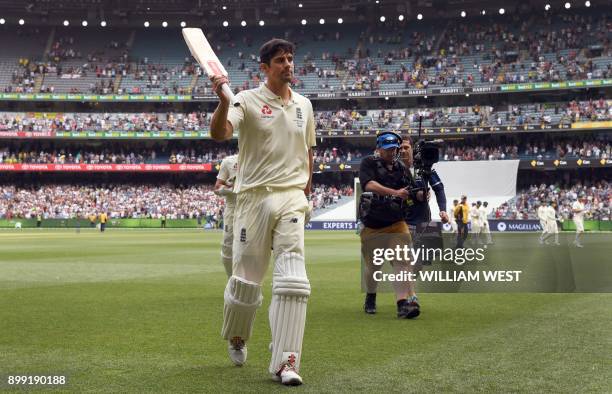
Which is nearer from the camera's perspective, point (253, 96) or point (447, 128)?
point (253, 96)

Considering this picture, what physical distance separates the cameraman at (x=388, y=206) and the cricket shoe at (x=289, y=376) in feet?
13.5

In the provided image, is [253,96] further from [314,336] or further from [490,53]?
[490,53]

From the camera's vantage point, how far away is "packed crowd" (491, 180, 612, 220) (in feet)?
176

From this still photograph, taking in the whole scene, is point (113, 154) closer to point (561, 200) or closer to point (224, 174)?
point (561, 200)

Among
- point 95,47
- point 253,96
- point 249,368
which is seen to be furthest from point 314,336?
point 95,47

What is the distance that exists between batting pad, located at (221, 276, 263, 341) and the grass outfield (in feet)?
1.07

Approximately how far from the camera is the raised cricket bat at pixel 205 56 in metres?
5.66

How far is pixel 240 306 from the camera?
Answer: 20.4 ft

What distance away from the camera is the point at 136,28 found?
81625 mm

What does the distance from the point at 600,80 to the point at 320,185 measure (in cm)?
2565

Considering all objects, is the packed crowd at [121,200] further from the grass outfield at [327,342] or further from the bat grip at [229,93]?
the bat grip at [229,93]

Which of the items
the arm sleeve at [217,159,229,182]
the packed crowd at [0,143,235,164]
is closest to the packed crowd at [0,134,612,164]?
the packed crowd at [0,143,235,164]

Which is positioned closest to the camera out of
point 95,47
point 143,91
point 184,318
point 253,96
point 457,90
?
point 253,96

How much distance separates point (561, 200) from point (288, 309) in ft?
186
